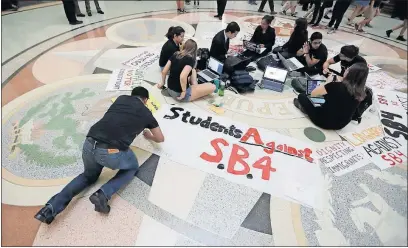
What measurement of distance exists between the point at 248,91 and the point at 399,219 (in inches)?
124

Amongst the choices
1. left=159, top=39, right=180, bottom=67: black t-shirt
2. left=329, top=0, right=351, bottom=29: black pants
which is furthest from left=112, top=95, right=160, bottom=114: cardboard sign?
left=329, top=0, right=351, bottom=29: black pants

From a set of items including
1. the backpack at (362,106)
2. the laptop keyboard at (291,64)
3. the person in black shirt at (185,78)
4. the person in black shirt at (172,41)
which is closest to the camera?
the person in black shirt at (185,78)

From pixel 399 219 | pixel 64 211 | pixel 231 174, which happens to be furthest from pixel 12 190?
pixel 399 219

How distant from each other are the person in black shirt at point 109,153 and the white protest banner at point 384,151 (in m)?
2.89

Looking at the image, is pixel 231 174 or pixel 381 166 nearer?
pixel 231 174

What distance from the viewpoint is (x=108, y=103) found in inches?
161

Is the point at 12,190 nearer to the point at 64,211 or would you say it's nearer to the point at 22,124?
the point at 64,211

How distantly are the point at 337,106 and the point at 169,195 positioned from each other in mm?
2482

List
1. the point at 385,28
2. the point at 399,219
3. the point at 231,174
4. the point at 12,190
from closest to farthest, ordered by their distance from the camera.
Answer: the point at 399,219, the point at 12,190, the point at 231,174, the point at 385,28

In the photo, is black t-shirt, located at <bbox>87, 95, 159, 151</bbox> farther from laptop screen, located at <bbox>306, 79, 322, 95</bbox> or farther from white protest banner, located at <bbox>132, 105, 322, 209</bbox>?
laptop screen, located at <bbox>306, 79, 322, 95</bbox>

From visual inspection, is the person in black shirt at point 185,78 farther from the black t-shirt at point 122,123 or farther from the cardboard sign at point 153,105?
the black t-shirt at point 122,123

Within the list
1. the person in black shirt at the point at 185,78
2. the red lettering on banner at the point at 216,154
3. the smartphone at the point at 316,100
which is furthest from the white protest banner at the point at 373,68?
the red lettering on banner at the point at 216,154

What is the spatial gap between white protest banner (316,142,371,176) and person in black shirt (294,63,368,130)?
0.35 m

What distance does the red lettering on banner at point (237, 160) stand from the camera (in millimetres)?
3092
